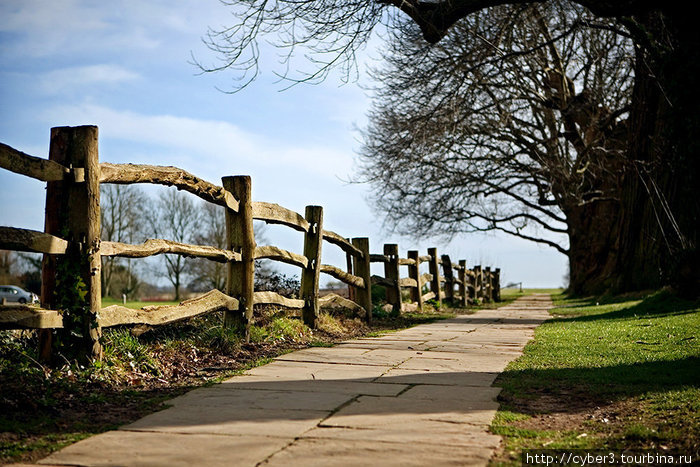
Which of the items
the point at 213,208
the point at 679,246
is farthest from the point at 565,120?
the point at 213,208

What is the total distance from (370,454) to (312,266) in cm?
507

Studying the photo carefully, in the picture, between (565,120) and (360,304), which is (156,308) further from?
(565,120)

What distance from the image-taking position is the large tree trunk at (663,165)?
4898 mm

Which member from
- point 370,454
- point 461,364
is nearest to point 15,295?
point 461,364

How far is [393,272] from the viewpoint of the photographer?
1112 cm

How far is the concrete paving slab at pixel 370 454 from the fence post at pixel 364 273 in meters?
6.57

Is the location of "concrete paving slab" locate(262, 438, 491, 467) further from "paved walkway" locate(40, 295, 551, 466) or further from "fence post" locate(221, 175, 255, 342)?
"fence post" locate(221, 175, 255, 342)

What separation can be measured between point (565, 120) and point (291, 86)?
40.9 feet

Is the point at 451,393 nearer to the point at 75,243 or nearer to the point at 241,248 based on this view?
the point at 75,243

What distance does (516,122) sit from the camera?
65.6 ft

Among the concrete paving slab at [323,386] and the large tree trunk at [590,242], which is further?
the large tree trunk at [590,242]

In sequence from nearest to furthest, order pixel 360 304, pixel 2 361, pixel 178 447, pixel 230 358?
pixel 178 447 → pixel 2 361 → pixel 230 358 → pixel 360 304

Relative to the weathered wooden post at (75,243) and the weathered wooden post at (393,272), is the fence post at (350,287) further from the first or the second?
the weathered wooden post at (75,243)

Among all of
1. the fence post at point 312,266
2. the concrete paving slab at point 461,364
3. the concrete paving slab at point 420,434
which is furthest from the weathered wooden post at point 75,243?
the fence post at point 312,266
